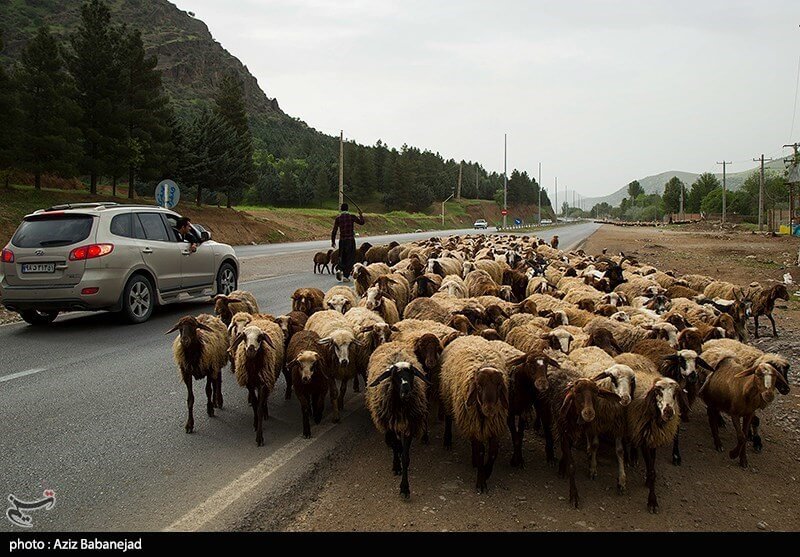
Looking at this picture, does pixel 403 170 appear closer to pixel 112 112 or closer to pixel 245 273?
pixel 112 112

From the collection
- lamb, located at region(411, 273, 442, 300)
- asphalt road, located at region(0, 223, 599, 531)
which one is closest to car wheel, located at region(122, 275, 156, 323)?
asphalt road, located at region(0, 223, 599, 531)

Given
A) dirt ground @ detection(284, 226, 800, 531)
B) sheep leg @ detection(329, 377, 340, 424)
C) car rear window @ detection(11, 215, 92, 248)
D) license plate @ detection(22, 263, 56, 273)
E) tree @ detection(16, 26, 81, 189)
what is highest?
tree @ detection(16, 26, 81, 189)

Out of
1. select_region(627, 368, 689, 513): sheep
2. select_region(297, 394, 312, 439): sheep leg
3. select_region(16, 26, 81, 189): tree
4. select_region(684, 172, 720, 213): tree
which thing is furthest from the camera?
select_region(684, 172, 720, 213): tree

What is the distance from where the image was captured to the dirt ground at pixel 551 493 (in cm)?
400

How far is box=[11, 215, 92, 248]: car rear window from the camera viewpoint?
9.27 meters

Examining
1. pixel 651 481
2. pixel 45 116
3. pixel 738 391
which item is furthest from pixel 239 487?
pixel 45 116

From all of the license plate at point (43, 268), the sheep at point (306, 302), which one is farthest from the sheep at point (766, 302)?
the license plate at point (43, 268)

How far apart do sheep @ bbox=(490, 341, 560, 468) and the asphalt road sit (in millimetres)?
1682

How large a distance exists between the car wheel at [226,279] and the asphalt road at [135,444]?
4.39 m

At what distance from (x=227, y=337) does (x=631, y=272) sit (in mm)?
10923

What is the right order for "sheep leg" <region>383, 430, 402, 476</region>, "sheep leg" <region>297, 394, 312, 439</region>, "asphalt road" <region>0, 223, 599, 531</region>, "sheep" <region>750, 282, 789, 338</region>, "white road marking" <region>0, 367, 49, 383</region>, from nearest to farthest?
1. "asphalt road" <region>0, 223, 599, 531</region>
2. "sheep leg" <region>383, 430, 402, 476</region>
3. "sheep leg" <region>297, 394, 312, 439</region>
4. "white road marking" <region>0, 367, 49, 383</region>
5. "sheep" <region>750, 282, 789, 338</region>

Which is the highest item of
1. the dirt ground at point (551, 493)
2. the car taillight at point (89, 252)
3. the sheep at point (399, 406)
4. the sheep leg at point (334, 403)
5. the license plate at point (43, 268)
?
the car taillight at point (89, 252)

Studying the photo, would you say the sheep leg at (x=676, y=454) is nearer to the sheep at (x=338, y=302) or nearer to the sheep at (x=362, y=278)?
the sheep at (x=338, y=302)

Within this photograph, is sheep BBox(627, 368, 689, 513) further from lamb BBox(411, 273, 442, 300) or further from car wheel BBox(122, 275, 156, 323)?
car wheel BBox(122, 275, 156, 323)
